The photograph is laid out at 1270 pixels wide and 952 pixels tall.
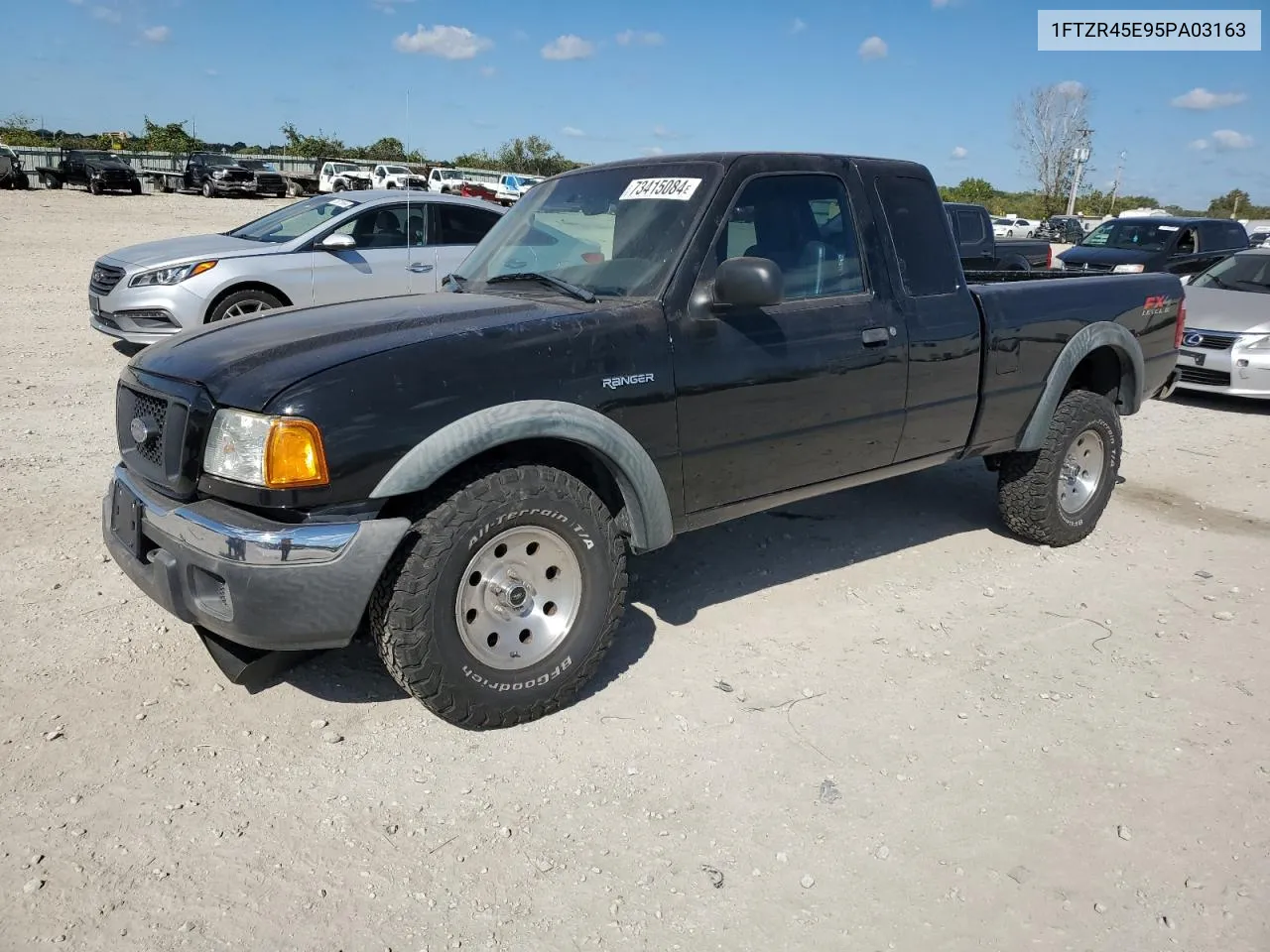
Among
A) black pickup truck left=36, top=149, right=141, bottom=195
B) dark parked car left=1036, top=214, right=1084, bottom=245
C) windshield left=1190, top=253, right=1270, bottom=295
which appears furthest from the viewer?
dark parked car left=1036, top=214, right=1084, bottom=245

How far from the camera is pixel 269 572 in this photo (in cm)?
289

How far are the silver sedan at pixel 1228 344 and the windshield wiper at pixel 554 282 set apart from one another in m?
7.42

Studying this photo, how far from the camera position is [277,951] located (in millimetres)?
2436

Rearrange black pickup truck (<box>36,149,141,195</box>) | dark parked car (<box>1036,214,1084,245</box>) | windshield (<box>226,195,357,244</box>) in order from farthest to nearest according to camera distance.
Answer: dark parked car (<box>1036,214,1084,245</box>) < black pickup truck (<box>36,149,141,195</box>) < windshield (<box>226,195,357,244</box>)

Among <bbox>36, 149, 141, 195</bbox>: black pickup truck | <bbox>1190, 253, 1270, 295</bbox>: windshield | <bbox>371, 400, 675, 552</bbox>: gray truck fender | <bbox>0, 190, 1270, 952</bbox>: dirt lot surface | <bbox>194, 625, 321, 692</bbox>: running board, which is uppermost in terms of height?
<bbox>36, 149, 141, 195</bbox>: black pickup truck

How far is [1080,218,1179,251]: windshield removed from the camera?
1544 cm

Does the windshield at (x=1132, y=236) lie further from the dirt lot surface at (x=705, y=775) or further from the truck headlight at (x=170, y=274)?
the truck headlight at (x=170, y=274)

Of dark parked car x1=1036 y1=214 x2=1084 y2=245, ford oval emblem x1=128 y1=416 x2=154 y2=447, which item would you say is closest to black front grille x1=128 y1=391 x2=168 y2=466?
ford oval emblem x1=128 y1=416 x2=154 y2=447

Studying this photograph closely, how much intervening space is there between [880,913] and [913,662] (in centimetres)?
156

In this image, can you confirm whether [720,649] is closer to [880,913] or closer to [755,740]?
[755,740]

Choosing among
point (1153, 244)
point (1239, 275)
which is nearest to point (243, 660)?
point (1239, 275)

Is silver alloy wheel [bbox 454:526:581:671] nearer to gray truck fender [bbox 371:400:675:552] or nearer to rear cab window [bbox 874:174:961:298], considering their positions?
gray truck fender [bbox 371:400:675:552]

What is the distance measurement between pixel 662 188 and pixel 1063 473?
292 cm

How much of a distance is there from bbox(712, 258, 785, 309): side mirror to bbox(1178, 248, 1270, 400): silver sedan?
7.14 meters
